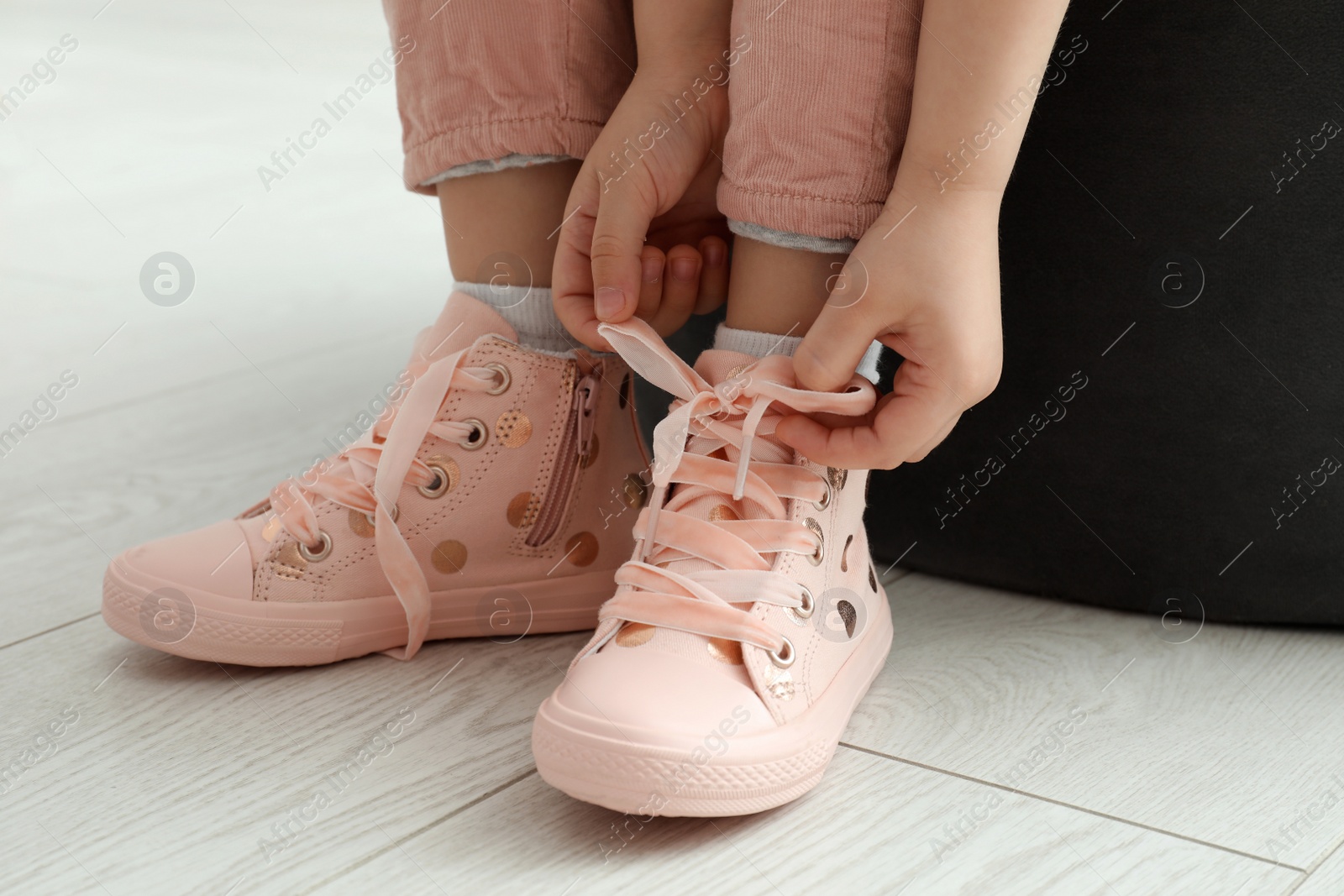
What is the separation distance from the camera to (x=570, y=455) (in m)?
0.76

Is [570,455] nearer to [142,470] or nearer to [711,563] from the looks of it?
[711,563]

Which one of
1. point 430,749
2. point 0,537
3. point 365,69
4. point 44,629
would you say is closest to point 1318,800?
point 430,749

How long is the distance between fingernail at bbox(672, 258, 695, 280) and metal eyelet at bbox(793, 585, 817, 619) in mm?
236

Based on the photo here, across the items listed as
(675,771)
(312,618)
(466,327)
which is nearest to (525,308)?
(466,327)

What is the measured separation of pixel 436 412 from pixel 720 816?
0.33 meters

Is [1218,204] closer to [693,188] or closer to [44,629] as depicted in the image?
[693,188]

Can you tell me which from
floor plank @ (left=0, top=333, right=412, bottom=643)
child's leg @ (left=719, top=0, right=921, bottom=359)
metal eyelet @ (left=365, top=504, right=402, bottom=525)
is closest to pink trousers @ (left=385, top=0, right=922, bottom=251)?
child's leg @ (left=719, top=0, right=921, bottom=359)

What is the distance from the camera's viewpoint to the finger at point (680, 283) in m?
0.74

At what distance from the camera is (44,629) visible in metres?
0.80

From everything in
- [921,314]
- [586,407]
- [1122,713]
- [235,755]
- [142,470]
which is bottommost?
[142,470]

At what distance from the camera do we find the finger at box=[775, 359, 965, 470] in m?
0.58

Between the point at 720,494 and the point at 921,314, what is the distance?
16 centimetres

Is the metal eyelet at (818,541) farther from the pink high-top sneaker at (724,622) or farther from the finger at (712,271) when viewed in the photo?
the finger at (712,271)

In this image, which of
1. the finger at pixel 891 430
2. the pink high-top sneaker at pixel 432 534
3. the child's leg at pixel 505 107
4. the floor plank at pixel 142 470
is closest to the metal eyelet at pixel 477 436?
the pink high-top sneaker at pixel 432 534
